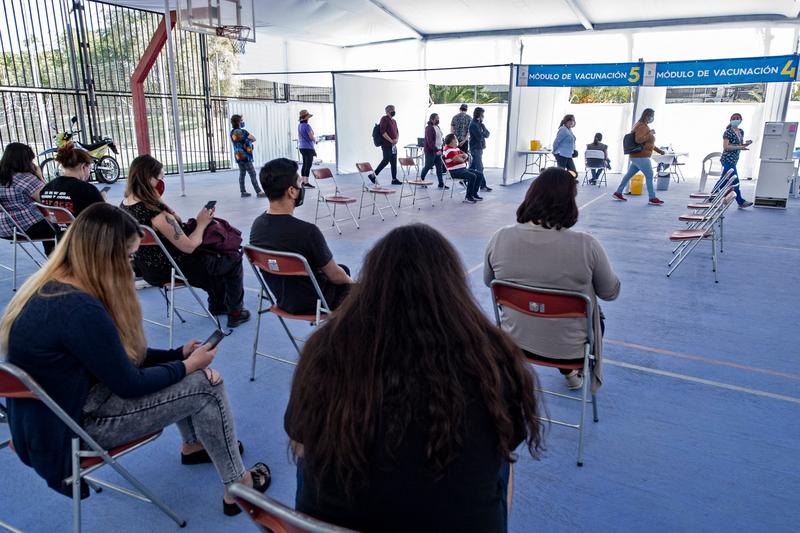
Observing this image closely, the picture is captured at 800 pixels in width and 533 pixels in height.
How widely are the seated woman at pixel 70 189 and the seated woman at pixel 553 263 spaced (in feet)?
10.7

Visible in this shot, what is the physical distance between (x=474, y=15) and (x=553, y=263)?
13723 millimetres

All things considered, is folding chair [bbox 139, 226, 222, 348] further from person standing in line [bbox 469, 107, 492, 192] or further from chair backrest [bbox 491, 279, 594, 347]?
person standing in line [bbox 469, 107, 492, 192]

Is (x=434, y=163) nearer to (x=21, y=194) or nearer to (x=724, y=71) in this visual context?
(x=724, y=71)

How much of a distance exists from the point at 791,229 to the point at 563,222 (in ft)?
21.0

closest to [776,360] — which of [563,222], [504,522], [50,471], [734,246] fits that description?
[563,222]

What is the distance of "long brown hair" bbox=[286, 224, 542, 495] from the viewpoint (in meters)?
0.95

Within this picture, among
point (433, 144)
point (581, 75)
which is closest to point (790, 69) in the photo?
point (581, 75)

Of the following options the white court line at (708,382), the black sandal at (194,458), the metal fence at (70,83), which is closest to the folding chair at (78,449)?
the black sandal at (194,458)

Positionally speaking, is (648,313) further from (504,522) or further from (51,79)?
(51,79)

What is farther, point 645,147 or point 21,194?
point 645,147

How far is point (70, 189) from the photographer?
Answer: 4.01 m

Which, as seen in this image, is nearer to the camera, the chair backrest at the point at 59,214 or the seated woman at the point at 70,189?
the chair backrest at the point at 59,214

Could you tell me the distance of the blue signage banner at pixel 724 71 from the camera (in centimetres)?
834

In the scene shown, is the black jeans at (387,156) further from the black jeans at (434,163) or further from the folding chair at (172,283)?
the folding chair at (172,283)
